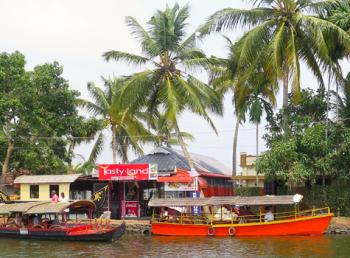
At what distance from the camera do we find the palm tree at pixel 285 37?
2938 cm

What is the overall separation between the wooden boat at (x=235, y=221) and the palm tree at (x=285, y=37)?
6195 millimetres

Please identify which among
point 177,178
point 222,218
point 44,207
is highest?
point 177,178

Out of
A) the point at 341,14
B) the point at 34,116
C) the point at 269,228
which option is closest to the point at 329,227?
the point at 269,228

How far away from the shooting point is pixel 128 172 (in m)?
32.9

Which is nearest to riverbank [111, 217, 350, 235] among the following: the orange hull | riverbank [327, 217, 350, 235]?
riverbank [327, 217, 350, 235]

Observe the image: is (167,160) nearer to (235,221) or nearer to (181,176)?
(181,176)

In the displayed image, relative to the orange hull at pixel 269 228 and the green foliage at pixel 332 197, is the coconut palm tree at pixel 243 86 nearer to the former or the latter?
the green foliage at pixel 332 197

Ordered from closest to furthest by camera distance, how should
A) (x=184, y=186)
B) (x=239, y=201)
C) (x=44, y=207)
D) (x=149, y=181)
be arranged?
(x=44, y=207), (x=239, y=201), (x=184, y=186), (x=149, y=181)

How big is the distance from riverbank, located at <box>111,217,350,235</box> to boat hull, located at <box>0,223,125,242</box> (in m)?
4.40

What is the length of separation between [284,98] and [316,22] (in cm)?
519

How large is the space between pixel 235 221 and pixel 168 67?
34.1 ft

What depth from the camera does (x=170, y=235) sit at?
29.8 metres

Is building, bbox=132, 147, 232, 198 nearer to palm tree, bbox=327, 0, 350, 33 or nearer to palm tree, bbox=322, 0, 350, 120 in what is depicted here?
palm tree, bbox=322, 0, 350, 120

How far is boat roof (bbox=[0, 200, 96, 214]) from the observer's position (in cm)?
2762
